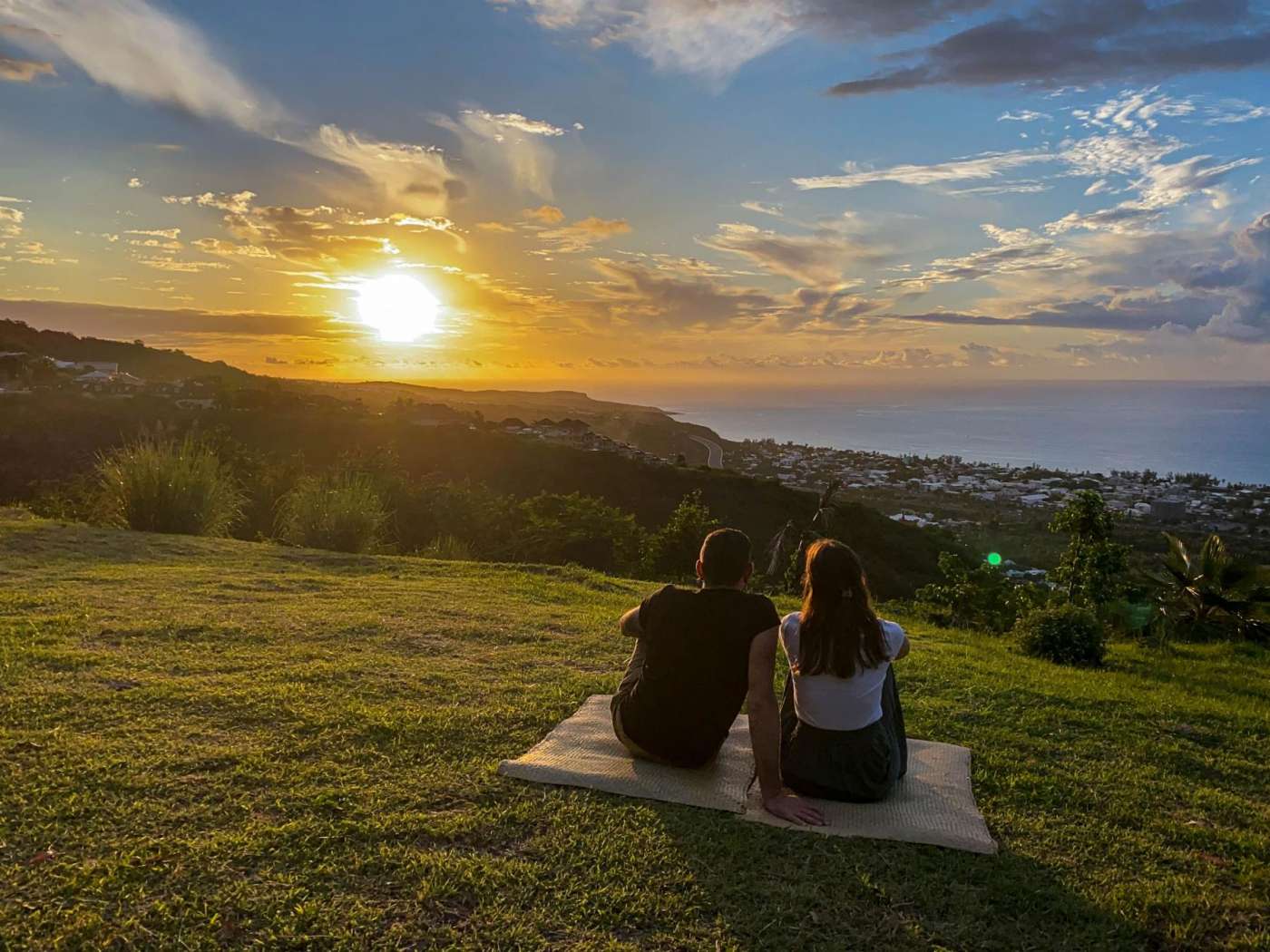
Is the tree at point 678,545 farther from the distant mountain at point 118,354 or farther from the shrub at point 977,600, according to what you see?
the distant mountain at point 118,354

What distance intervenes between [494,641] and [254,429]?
26.5m

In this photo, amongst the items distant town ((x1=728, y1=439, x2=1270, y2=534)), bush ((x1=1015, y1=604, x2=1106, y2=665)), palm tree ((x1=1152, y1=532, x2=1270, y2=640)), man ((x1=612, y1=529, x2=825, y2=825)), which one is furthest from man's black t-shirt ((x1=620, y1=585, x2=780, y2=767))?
distant town ((x1=728, y1=439, x2=1270, y2=534))

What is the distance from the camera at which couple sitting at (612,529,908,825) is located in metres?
3.53

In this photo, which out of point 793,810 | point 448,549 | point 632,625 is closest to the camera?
point 793,810

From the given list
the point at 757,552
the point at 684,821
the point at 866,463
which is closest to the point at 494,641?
the point at 684,821

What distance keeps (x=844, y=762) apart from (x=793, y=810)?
0.33 metres

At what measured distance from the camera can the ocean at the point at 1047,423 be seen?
6644cm

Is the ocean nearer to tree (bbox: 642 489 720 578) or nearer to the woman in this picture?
tree (bbox: 642 489 720 578)

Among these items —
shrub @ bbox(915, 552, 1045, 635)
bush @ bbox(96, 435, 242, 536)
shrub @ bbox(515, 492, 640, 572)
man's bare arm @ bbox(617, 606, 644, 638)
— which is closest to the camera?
man's bare arm @ bbox(617, 606, 644, 638)

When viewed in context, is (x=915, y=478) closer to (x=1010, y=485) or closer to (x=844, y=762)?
(x=1010, y=485)

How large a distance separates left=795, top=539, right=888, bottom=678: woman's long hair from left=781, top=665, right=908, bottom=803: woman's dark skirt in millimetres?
254

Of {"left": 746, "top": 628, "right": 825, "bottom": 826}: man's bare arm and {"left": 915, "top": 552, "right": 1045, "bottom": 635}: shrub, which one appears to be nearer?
{"left": 746, "top": 628, "right": 825, "bottom": 826}: man's bare arm

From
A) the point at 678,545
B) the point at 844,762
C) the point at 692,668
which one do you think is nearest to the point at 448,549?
the point at 678,545

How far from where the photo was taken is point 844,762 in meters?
3.64
